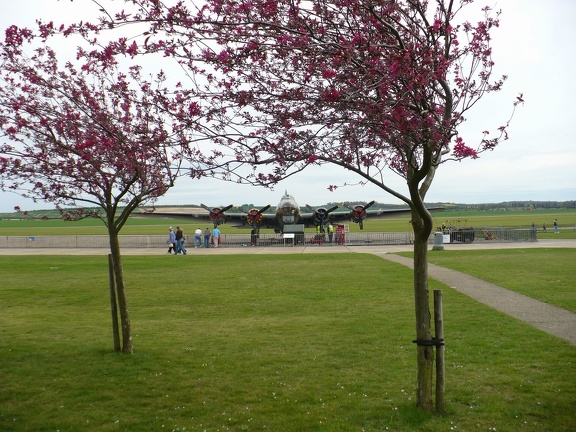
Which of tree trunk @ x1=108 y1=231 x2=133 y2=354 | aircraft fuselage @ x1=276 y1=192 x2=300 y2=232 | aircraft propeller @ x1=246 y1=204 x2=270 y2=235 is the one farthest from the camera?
aircraft propeller @ x1=246 y1=204 x2=270 y2=235

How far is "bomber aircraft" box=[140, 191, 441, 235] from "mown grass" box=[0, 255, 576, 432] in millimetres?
28940

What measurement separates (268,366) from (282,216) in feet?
120

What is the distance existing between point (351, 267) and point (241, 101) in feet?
59.3

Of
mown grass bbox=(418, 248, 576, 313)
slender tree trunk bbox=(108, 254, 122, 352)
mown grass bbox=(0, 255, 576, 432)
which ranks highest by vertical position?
slender tree trunk bbox=(108, 254, 122, 352)

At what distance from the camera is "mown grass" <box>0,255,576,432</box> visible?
20.7 ft

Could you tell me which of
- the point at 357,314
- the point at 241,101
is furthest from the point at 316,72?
the point at 357,314

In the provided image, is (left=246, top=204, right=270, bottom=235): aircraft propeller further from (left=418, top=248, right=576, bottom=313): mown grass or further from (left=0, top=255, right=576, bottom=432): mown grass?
(left=0, top=255, right=576, bottom=432): mown grass

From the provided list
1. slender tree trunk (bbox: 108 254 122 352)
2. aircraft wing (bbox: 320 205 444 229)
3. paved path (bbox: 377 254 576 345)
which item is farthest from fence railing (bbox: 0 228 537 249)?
slender tree trunk (bbox: 108 254 122 352)

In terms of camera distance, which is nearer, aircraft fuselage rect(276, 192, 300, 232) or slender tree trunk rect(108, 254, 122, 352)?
slender tree trunk rect(108, 254, 122, 352)

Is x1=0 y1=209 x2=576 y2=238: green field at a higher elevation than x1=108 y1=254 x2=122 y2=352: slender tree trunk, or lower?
higher

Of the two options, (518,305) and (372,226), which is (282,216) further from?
(372,226)

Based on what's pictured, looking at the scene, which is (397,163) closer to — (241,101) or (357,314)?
(241,101)

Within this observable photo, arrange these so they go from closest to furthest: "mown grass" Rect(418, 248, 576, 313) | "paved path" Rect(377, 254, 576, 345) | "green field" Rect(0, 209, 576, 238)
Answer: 1. "paved path" Rect(377, 254, 576, 345)
2. "mown grass" Rect(418, 248, 576, 313)
3. "green field" Rect(0, 209, 576, 238)

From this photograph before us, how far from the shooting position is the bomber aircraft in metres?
45.0
